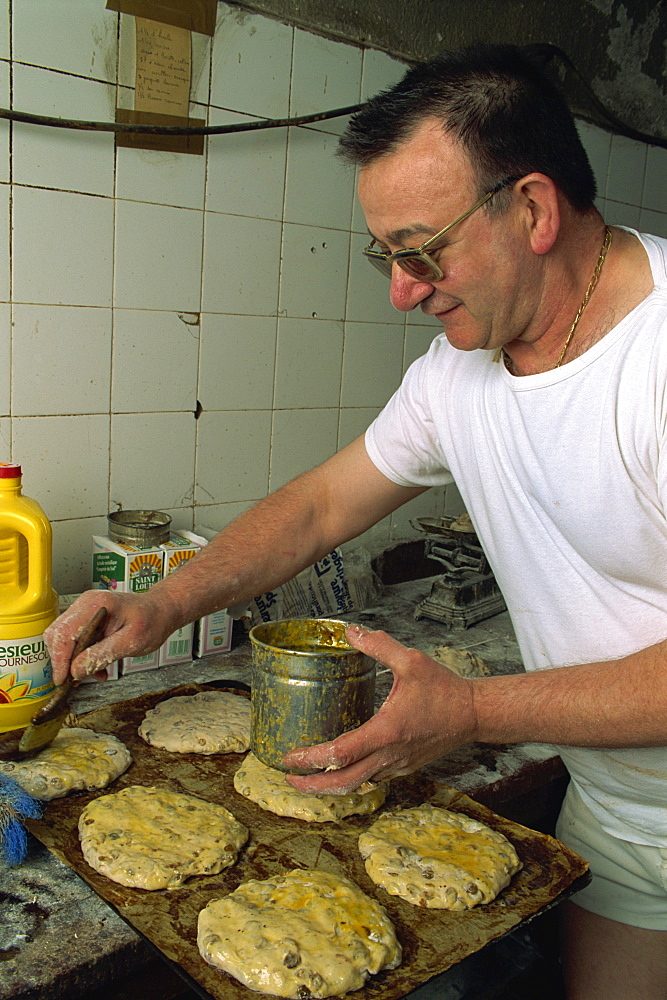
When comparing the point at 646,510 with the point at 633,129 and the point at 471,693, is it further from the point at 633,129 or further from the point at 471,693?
the point at 633,129

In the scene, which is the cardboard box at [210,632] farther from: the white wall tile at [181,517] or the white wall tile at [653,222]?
the white wall tile at [653,222]

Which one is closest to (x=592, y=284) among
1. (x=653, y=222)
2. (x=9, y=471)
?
(x=9, y=471)

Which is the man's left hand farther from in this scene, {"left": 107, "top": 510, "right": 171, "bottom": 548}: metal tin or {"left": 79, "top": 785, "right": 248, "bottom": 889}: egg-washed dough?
{"left": 107, "top": 510, "right": 171, "bottom": 548}: metal tin

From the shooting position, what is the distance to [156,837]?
1.33m

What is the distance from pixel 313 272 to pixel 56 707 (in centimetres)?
164

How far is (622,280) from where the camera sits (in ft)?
4.62

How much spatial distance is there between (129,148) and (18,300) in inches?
19.3

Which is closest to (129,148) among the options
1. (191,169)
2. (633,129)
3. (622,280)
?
(191,169)

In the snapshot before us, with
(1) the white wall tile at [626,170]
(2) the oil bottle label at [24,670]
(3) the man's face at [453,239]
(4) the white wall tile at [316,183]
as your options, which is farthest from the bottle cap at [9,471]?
(1) the white wall tile at [626,170]

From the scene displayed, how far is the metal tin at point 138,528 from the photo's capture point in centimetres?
211

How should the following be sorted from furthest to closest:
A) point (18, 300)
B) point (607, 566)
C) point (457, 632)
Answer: point (457, 632) → point (18, 300) → point (607, 566)

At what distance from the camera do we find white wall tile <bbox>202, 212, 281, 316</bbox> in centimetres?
239

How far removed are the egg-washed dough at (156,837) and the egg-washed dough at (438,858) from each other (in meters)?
0.24

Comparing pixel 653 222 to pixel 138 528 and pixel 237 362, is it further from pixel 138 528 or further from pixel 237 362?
pixel 138 528
